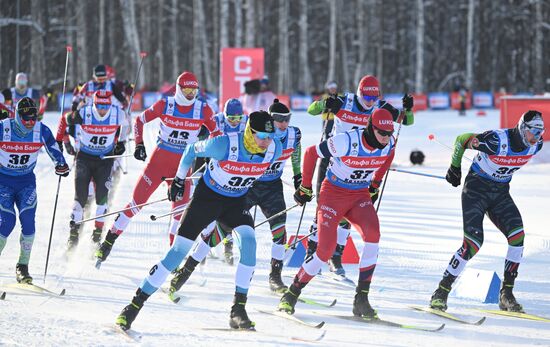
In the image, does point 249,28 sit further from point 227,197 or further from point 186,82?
point 227,197

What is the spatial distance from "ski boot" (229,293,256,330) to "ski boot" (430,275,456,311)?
2.01 metres

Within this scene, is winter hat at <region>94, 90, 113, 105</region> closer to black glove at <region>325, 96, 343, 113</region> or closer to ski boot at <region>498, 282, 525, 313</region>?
black glove at <region>325, 96, 343, 113</region>

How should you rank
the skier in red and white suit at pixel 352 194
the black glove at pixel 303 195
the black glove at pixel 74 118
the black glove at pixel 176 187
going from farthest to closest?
the black glove at pixel 74 118 < the black glove at pixel 303 195 < the skier in red and white suit at pixel 352 194 < the black glove at pixel 176 187

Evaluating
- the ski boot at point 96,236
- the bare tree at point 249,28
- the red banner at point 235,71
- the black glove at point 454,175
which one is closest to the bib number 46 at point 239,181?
the black glove at point 454,175

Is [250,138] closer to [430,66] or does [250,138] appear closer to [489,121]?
[489,121]

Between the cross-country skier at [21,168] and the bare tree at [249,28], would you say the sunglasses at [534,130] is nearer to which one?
the cross-country skier at [21,168]

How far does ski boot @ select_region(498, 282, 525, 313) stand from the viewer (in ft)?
28.8

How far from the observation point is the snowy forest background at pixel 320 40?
4494 cm

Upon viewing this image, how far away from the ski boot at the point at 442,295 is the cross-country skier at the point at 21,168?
4.00 metres

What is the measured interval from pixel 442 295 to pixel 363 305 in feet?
3.06

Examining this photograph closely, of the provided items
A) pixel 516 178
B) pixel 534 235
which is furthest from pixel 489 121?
pixel 534 235

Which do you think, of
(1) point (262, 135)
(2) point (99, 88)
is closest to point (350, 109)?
(1) point (262, 135)

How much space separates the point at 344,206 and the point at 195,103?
3.00 metres

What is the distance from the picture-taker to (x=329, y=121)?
11.7 metres
